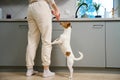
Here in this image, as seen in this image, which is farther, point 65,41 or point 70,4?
point 70,4

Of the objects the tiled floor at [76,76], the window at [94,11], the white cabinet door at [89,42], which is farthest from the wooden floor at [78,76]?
the window at [94,11]

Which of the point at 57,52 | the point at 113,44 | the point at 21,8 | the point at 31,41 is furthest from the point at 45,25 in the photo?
the point at 21,8

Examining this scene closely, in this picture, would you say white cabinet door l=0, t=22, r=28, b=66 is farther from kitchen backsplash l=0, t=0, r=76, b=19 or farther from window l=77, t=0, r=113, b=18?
window l=77, t=0, r=113, b=18

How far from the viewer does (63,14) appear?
159 inches

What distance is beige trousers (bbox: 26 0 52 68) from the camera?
Result: 2.98 metres

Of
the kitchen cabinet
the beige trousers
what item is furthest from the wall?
the beige trousers

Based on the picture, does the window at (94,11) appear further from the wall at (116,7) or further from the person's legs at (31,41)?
the person's legs at (31,41)

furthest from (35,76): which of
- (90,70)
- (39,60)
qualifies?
(90,70)

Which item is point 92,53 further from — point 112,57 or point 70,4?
point 70,4

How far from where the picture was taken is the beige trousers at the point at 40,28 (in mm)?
2977

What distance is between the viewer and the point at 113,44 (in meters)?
3.37

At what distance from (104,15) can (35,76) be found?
164cm

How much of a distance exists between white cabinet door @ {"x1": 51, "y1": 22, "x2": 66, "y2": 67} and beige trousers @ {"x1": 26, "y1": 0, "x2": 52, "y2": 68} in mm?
355

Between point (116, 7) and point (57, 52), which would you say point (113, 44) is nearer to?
point (57, 52)
